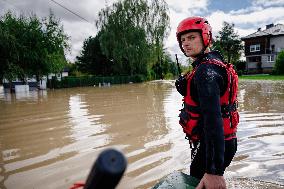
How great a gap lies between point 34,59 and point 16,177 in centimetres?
2160

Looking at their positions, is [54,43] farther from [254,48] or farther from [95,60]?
[254,48]

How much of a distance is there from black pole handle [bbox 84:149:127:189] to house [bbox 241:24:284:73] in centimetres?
5986

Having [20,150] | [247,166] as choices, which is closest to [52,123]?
[20,150]

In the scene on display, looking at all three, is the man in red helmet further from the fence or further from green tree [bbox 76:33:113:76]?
green tree [bbox 76:33:113:76]

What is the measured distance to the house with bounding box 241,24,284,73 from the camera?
185 feet

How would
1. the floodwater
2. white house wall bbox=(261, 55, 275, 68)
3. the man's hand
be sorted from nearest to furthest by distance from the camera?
the man's hand → the floodwater → white house wall bbox=(261, 55, 275, 68)

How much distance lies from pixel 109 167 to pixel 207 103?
48.1 inches

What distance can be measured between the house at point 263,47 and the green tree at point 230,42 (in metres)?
10.9

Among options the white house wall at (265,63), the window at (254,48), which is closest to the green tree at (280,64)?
the white house wall at (265,63)

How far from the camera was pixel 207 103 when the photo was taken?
1.73 meters

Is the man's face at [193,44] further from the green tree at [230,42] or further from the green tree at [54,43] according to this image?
the green tree at [230,42]

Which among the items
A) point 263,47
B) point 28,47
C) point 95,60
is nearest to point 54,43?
point 28,47

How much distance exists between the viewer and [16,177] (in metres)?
5.18

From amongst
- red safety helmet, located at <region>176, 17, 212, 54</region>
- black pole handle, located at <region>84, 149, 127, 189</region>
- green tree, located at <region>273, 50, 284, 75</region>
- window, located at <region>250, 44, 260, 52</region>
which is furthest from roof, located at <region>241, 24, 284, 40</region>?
black pole handle, located at <region>84, 149, 127, 189</region>
